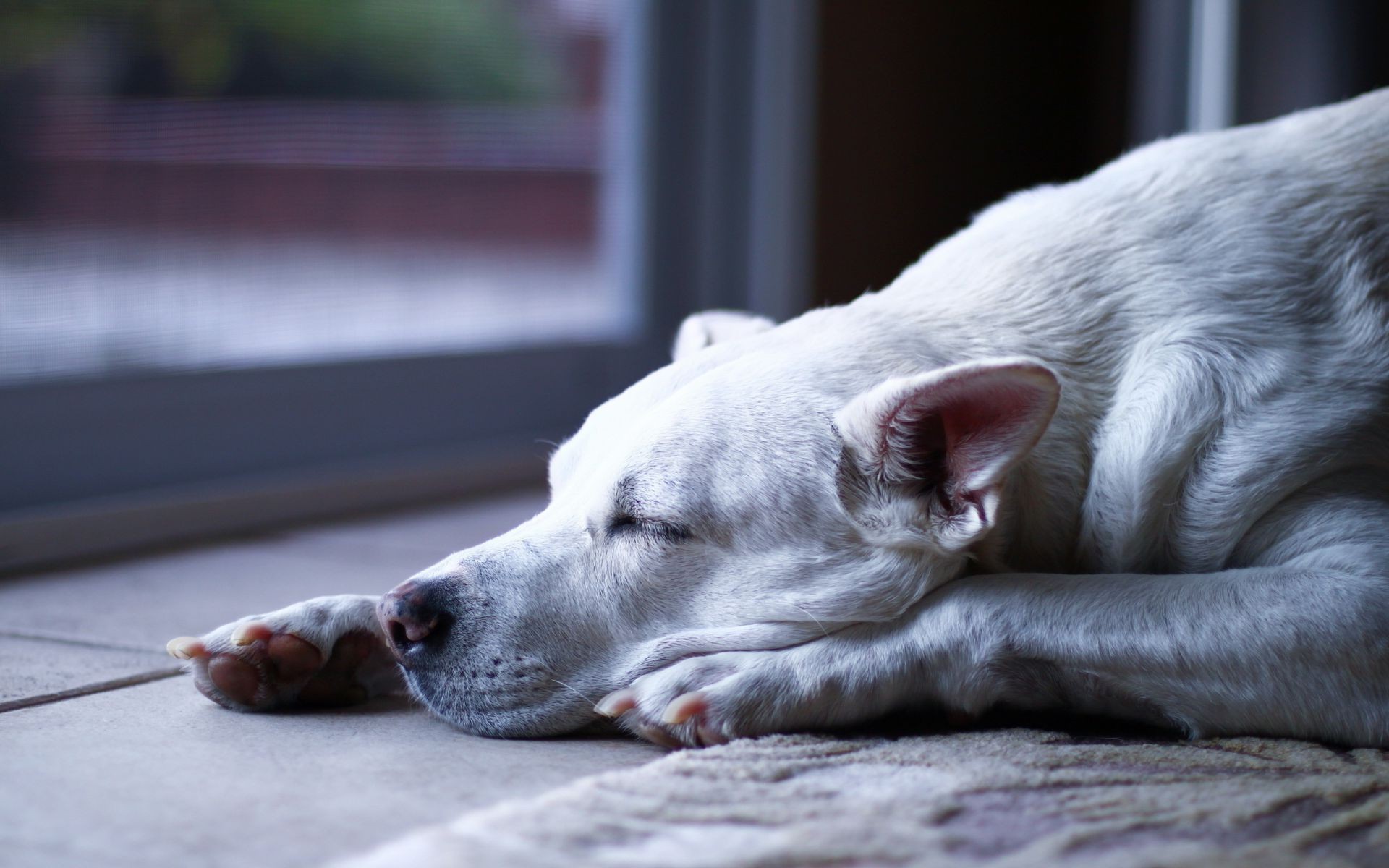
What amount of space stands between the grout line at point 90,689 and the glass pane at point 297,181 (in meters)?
1.20

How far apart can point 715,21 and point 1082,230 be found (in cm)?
287

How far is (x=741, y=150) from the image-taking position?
186 inches

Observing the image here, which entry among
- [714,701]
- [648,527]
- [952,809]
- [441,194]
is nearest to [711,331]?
[648,527]

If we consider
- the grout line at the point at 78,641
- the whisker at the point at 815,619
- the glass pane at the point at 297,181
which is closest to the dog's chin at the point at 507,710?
the whisker at the point at 815,619

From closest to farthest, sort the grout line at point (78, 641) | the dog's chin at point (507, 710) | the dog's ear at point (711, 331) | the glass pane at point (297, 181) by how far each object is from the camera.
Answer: the dog's chin at point (507, 710) → the grout line at point (78, 641) → the dog's ear at point (711, 331) → the glass pane at point (297, 181)

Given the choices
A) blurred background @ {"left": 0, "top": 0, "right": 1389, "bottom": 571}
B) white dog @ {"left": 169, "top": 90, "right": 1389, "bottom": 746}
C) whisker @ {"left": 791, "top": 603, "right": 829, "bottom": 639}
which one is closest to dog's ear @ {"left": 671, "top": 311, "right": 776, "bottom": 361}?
white dog @ {"left": 169, "top": 90, "right": 1389, "bottom": 746}

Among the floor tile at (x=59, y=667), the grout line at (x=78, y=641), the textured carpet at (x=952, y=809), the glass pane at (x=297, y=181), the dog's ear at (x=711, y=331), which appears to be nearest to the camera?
the textured carpet at (x=952, y=809)

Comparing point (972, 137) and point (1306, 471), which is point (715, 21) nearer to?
point (972, 137)

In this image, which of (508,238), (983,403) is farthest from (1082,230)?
(508,238)

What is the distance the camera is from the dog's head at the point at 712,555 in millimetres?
1670

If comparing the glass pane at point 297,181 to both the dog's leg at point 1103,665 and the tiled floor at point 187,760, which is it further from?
the dog's leg at point 1103,665

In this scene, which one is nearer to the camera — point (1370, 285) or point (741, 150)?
point (1370, 285)

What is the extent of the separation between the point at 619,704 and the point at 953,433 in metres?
0.50

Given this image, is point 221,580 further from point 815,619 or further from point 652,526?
point 815,619
